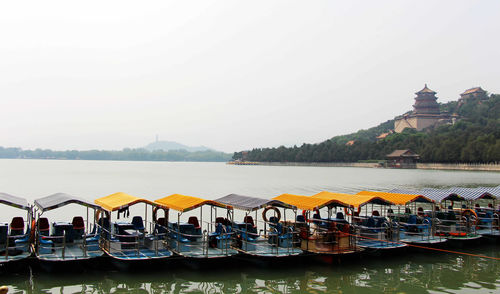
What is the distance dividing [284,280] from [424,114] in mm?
185674

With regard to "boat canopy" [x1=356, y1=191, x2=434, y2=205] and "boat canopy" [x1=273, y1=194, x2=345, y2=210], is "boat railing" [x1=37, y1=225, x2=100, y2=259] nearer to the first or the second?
"boat canopy" [x1=273, y1=194, x2=345, y2=210]

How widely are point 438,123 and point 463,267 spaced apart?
6999 inches

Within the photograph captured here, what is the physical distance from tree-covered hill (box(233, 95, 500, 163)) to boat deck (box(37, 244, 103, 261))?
11255 centimetres

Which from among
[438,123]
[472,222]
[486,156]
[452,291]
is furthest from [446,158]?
[452,291]

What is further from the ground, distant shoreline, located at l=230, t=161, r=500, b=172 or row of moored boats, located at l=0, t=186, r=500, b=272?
distant shoreline, located at l=230, t=161, r=500, b=172

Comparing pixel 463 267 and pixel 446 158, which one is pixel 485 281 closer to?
pixel 463 267

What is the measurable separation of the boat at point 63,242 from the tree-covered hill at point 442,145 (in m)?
112

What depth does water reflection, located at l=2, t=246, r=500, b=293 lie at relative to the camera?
47.8 feet

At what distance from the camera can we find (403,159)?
14462 cm

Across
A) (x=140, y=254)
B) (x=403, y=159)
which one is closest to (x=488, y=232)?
(x=140, y=254)

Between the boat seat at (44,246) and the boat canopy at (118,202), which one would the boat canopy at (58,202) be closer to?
the boat canopy at (118,202)

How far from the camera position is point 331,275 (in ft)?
53.1

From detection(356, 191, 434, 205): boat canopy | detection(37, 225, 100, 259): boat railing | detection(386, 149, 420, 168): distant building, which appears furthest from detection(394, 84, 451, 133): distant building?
detection(37, 225, 100, 259): boat railing

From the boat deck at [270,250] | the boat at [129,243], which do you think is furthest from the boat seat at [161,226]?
the boat deck at [270,250]
